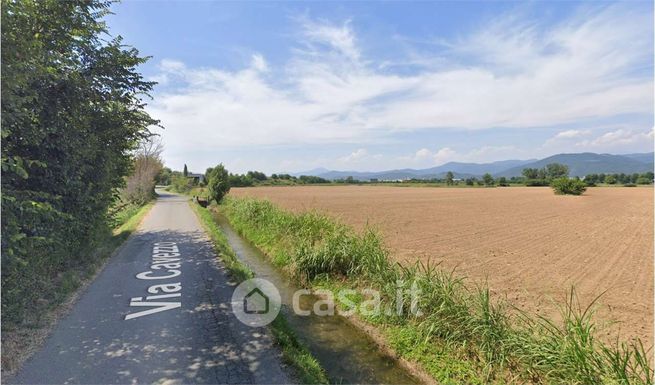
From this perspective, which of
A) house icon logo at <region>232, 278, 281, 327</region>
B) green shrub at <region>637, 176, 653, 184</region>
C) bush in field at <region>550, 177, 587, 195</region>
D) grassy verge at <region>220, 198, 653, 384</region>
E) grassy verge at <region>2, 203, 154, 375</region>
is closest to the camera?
grassy verge at <region>220, 198, 653, 384</region>

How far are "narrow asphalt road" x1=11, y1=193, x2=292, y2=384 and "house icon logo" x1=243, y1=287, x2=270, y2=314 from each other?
0.36m

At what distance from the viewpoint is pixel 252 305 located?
6406 mm

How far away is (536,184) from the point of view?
89562 millimetres

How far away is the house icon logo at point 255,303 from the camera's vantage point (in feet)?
20.2

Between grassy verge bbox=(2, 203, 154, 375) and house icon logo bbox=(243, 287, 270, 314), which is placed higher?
grassy verge bbox=(2, 203, 154, 375)

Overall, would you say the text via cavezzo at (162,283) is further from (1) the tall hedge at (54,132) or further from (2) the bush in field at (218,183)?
(2) the bush in field at (218,183)

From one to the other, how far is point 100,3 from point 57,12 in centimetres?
195

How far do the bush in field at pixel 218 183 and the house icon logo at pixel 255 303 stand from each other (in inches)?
920

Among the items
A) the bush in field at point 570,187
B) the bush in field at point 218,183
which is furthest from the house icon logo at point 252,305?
the bush in field at point 570,187

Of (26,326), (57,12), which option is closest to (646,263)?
(26,326)

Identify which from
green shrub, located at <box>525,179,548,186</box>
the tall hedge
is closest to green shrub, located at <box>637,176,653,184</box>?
green shrub, located at <box>525,179,548,186</box>

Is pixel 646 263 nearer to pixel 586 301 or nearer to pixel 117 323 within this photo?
pixel 586 301

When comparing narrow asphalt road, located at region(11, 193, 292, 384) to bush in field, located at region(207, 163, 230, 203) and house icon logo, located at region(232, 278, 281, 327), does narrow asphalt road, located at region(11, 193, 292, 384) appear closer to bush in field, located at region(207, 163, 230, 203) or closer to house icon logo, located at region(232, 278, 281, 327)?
house icon logo, located at region(232, 278, 281, 327)

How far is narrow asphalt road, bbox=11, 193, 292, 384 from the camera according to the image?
3.89m
